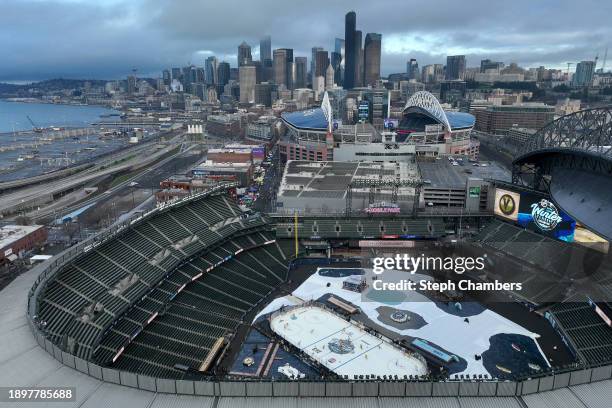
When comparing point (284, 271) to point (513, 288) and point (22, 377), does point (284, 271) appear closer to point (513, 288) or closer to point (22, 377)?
point (513, 288)

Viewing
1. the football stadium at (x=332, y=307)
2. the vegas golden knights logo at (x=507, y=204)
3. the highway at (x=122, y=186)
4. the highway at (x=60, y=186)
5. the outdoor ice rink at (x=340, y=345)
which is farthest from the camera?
the highway at (x=60, y=186)

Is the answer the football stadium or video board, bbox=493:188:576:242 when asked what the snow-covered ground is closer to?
the football stadium

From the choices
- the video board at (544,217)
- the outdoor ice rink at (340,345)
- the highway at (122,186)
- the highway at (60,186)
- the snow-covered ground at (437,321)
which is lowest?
the highway at (122,186)

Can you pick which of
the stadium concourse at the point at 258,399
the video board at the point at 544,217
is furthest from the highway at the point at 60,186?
the video board at the point at 544,217

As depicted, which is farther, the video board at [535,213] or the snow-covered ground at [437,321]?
the video board at [535,213]

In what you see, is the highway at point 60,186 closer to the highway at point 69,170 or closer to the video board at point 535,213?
the highway at point 69,170

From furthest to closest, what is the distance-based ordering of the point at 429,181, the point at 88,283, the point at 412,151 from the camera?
1. the point at 412,151
2. the point at 429,181
3. the point at 88,283

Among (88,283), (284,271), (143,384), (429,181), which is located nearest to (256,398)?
(143,384)
